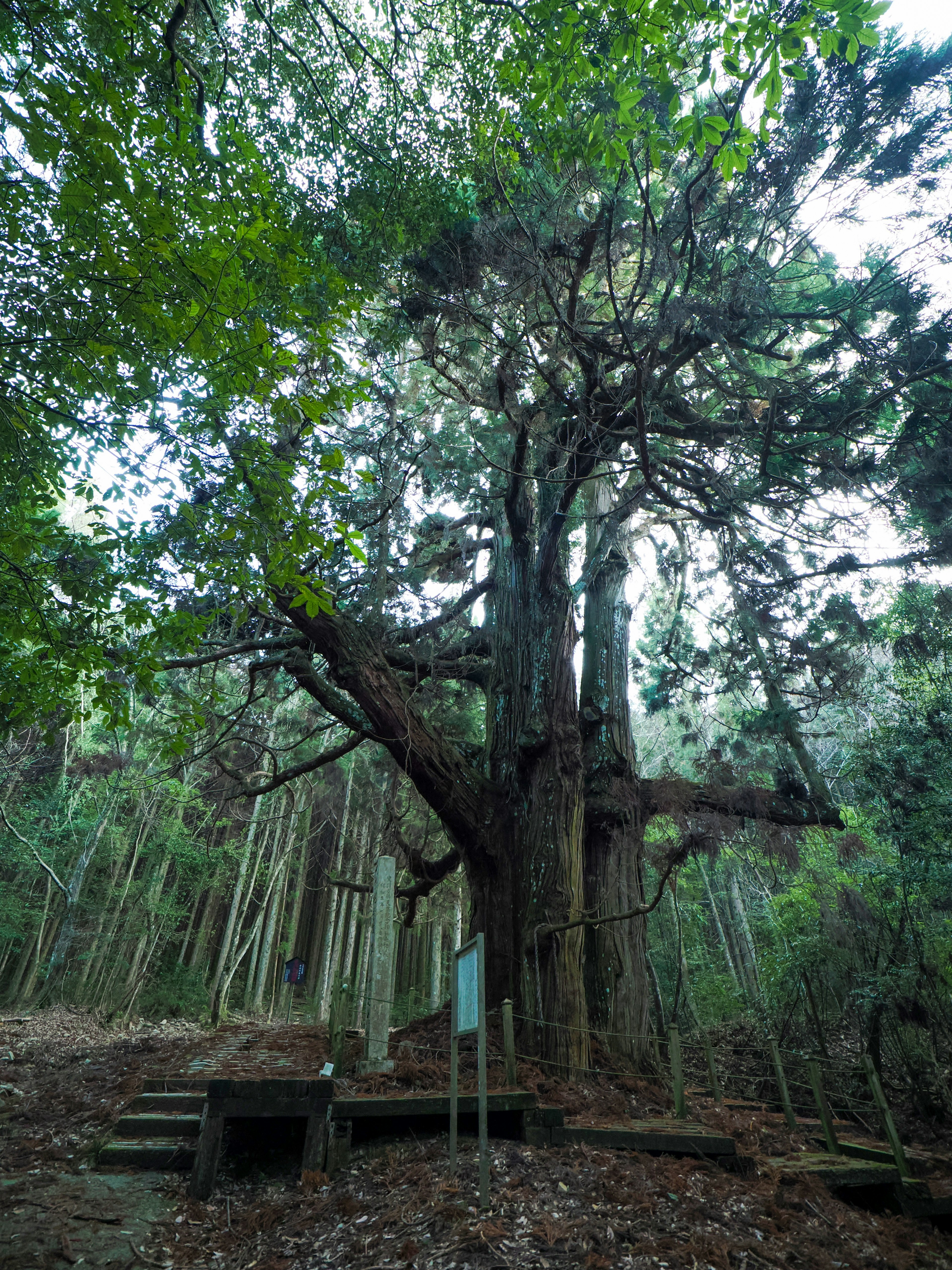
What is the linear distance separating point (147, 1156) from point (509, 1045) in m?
2.62

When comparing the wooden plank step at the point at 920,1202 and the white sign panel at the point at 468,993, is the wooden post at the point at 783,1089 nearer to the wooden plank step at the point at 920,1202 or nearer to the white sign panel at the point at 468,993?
the wooden plank step at the point at 920,1202

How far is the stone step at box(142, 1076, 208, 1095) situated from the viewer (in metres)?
5.86

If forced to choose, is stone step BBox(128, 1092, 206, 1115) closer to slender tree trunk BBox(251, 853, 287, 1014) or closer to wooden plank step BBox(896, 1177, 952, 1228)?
wooden plank step BBox(896, 1177, 952, 1228)

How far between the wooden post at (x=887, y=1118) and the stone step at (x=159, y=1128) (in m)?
5.32

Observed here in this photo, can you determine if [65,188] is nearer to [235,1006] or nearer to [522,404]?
[522,404]

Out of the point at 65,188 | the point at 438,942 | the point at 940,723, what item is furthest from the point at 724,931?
the point at 65,188

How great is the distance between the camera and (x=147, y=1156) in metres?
4.68

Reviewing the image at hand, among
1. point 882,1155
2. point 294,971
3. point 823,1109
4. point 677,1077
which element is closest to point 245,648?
point 294,971

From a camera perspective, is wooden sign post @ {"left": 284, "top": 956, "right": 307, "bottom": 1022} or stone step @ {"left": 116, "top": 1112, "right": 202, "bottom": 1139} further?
wooden sign post @ {"left": 284, "top": 956, "right": 307, "bottom": 1022}

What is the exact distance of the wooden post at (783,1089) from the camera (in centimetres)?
645

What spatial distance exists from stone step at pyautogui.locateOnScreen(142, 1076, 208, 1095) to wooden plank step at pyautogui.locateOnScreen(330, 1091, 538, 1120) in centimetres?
184

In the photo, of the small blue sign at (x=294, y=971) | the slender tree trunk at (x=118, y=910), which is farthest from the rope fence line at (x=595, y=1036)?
the slender tree trunk at (x=118, y=910)

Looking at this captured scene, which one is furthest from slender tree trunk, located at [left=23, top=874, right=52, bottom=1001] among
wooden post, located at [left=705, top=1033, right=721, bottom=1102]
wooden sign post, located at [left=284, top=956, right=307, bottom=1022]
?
wooden post, located at [left=705, top=1033, right=721, bottom=1102]

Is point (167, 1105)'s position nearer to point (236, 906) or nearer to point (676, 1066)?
point (676, 1066)
